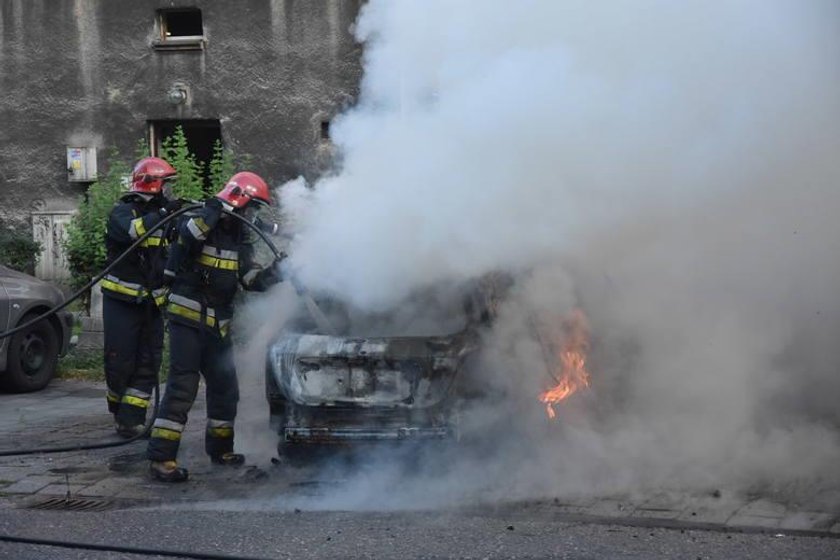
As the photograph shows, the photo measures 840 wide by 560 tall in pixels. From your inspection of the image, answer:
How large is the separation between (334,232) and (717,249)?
91.2 inches

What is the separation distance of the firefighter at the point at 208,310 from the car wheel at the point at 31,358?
3.94 metres

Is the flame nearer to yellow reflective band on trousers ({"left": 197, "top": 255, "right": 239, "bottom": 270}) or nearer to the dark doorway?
yellow reflective band on trousers ({"left": 197, "top": 255, "right": 239, "bottom": 270})

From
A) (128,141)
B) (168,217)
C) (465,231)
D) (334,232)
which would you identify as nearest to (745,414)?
(465,231)

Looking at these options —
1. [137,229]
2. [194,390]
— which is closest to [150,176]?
[137,229]

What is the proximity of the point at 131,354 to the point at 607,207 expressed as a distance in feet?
11.8

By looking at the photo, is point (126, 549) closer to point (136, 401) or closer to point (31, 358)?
point (136, 401)

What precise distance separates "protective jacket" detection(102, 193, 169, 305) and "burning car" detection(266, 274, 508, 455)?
1841 mm

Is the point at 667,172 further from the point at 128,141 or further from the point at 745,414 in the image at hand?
the point at 128,141

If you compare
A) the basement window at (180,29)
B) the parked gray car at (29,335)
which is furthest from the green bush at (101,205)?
the parked gray car at (29,335)

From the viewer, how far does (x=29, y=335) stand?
11.2 meters

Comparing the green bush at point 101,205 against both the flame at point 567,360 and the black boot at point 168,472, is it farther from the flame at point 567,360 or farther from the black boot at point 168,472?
the flame at point 567,360

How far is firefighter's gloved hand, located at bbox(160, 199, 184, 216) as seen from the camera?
834 centimetres

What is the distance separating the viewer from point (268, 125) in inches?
648

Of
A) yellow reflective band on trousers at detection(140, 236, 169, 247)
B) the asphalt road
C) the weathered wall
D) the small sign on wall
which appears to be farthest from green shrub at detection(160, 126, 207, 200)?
the asphalt road
